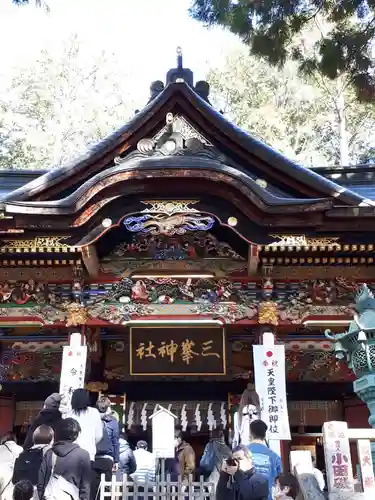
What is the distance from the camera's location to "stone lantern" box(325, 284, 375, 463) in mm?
4785

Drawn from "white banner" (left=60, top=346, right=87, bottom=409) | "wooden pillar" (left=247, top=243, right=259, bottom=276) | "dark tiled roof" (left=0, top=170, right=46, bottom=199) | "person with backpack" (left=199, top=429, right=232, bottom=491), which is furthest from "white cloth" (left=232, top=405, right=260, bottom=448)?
"dark tiled roof" (left=0, top=170, right=46, bottom=199)

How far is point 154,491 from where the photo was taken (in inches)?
204

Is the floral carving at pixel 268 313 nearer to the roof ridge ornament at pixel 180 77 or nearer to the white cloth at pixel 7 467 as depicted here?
the roof ridge ornament at pixel 180 77

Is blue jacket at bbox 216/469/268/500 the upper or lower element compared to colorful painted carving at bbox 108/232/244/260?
lower

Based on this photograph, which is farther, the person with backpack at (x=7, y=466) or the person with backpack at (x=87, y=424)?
the person with backpack at (x=87, y=424)

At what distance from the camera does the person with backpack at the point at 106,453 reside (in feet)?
18.1

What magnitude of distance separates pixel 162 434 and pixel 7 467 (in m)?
1.55

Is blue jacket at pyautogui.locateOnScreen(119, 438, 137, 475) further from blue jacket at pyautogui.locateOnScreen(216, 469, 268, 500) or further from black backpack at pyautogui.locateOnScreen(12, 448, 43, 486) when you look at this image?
blue jacket at pyautogui.locateOnScreen(216, 469, 268, 500)

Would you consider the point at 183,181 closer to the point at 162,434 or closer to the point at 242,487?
the point at 162,434

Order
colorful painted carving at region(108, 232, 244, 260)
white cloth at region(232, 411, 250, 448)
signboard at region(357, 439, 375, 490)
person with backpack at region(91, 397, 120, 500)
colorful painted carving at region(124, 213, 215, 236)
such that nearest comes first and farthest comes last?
signboard at region(357, 439, 375, 490)
person with backpack at region(91, 397, 120, 500)
white cloth at region(232, 411, 250, 448)
colorful painted carving at region(124, 213, 215, 236)
colorful painted carving at region(108, 232, 244, 260)

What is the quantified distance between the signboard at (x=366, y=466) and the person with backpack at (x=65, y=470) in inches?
79.8

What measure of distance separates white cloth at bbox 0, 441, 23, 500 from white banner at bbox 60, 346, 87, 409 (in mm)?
2234

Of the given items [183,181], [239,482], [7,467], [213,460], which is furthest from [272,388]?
Answer: [239,482]

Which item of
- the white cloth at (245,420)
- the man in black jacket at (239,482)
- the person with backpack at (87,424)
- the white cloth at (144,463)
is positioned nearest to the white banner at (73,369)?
the white cloth at (144,463)
